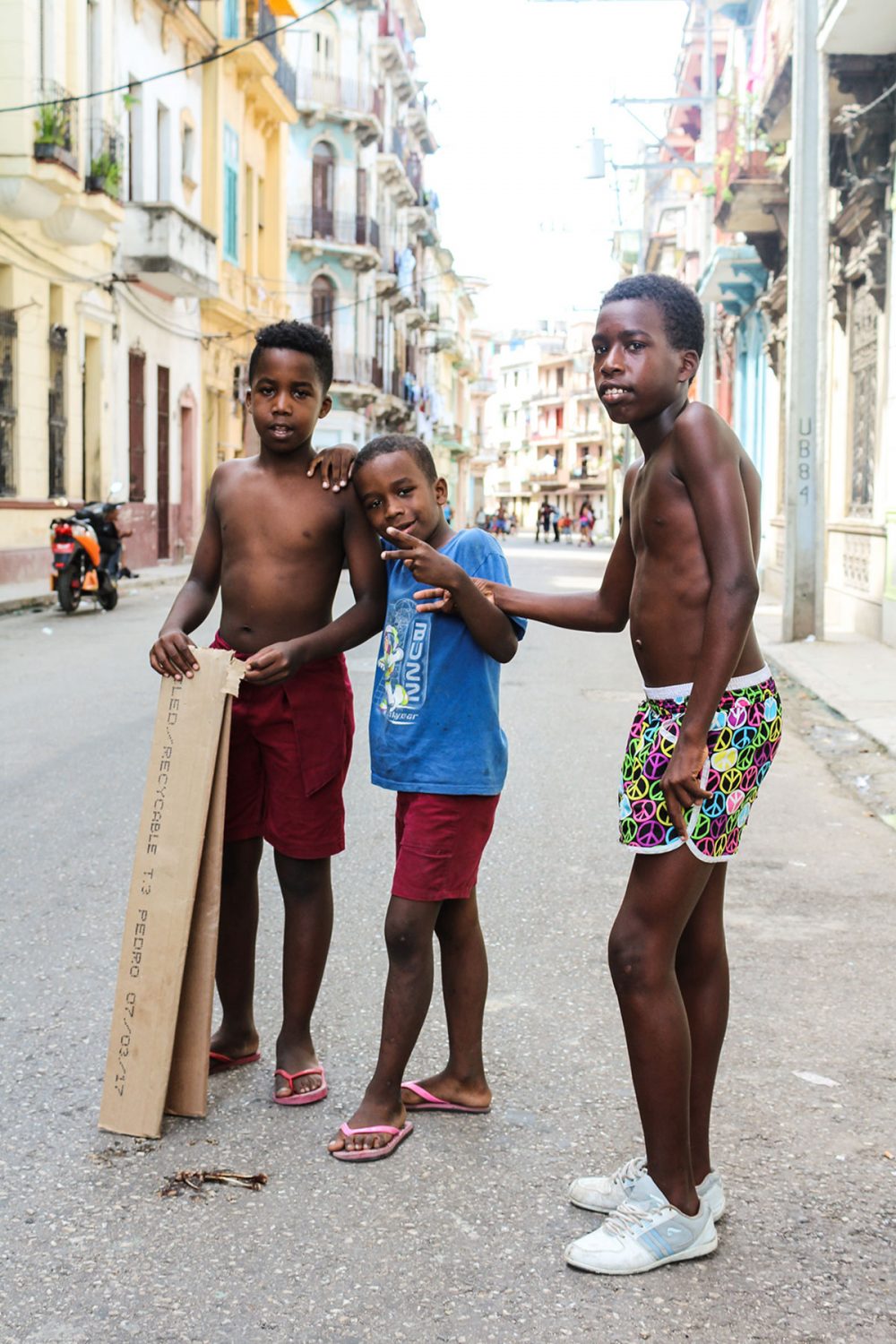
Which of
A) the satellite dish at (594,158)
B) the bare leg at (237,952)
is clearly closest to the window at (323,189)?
the satellite dish at (594,158)

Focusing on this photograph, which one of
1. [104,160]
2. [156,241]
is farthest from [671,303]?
[156,241]

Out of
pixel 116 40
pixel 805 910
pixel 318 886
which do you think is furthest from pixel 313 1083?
pixel 116 40

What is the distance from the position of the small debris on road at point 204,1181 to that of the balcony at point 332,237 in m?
44.6

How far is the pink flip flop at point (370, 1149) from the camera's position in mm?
3090

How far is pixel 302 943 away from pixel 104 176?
724 inches

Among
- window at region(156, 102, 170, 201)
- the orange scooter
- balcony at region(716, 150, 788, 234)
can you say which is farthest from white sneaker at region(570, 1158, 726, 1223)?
window at region(156, 102, 170, 201)

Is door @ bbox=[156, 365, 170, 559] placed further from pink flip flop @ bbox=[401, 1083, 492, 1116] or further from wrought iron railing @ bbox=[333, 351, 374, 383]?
pink flip flop @ bbox=[401, 1083, 492, 1116]

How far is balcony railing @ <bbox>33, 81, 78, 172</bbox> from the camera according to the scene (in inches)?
712

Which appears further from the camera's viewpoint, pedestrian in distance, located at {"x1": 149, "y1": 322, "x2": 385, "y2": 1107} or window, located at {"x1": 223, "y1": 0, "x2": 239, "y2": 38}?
window, located at {"x1": 223, "y1": 0, "x2": 239, "y2": 38}

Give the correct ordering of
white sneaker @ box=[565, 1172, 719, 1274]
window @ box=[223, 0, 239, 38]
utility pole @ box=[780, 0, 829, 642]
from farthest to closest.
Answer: window @ box=[223, 0, 239, 38]
utility pole @ box=[780, 0, 829, 642]
white sneaker @ box=[565, 1172, 719, 1274]

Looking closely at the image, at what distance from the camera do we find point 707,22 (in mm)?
27328

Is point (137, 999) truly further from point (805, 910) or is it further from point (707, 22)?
point (707, 22)

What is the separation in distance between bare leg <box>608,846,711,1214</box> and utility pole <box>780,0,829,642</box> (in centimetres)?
1161

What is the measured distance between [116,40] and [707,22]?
1081cm
